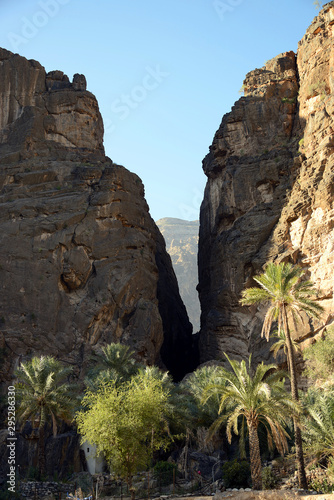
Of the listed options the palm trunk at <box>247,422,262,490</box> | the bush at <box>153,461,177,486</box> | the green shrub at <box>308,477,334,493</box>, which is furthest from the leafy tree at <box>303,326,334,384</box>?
the palm trunk at <box>247,422,262,490</box>

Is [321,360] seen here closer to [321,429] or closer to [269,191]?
[321,429]

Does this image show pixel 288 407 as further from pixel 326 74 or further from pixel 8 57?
pixel 8 57

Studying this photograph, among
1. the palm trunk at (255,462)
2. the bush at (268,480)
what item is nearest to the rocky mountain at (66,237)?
the bush at (268,480)

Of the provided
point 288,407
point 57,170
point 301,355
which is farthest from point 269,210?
point 288,407

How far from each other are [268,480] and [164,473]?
689cm

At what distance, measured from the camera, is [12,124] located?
222 feet

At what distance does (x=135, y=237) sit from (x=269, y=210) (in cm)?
1590

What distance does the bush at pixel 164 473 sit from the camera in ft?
103

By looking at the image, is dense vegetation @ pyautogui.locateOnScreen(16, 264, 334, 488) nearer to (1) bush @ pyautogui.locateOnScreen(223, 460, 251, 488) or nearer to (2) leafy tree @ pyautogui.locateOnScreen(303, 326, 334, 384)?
(1) bush @ pyautogui.locateOnScreen(223, 460, 251, 488)

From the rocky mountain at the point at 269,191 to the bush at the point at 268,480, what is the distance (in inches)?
863

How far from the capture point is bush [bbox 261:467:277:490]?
90.6ft

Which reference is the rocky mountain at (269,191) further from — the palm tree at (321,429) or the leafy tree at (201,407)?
the palm tree at (321,429)

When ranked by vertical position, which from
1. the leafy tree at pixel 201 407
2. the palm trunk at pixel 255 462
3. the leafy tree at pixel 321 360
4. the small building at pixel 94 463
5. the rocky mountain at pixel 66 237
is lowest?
the small building at pixel 94 463

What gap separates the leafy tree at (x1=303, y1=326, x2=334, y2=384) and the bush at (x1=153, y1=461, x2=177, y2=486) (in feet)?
43.7
